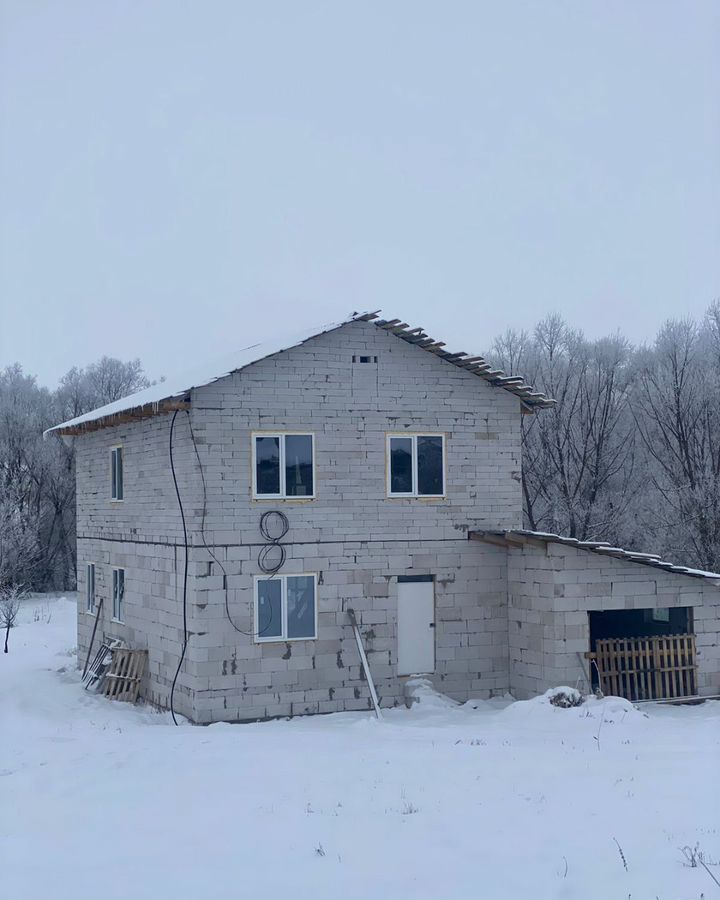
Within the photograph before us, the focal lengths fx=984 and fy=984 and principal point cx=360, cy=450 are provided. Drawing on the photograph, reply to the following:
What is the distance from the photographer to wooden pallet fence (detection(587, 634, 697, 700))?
58.3 ft

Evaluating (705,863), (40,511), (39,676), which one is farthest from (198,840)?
(40,511)

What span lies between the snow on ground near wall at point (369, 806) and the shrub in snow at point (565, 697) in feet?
0.80

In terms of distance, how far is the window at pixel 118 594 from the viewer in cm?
2133

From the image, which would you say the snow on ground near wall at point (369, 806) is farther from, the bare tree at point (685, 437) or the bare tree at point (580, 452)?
the bare tree at point (580, 452)

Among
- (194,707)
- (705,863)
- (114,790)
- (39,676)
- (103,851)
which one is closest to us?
(705,863)

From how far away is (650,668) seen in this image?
18.1 meters

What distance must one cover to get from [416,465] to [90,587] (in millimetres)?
9534

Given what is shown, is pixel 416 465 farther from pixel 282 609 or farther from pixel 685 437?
pixel 685 437

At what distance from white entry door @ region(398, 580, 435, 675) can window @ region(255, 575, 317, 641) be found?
1.76m

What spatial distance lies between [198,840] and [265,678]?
710 centimetres

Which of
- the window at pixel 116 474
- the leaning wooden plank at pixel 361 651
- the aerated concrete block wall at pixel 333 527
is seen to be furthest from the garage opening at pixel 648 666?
the window at pixel 116 474

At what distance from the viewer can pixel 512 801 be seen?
1110cm

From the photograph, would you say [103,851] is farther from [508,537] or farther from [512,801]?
[508,537]

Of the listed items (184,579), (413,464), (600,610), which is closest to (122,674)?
(184,579)
